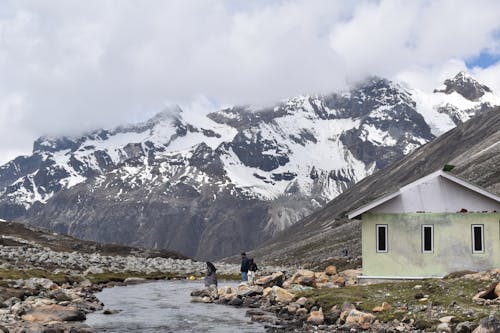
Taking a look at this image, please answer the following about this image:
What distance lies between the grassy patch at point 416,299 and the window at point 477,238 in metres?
7.73

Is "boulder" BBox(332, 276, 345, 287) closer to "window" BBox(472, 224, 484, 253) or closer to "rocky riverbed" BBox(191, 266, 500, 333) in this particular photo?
"rocky riverbed" BBox(191, 266, 500, 333)

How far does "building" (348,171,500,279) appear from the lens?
49844 mm

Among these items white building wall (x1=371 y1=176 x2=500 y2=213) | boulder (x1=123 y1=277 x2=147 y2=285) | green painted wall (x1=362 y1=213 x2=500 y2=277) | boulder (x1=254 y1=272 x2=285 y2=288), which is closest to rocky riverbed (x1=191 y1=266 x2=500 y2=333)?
green painted wall (x1=362 y1=213 x2=500 y2=277)

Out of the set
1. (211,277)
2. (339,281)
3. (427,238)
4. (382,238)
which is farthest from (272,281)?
(427,238)

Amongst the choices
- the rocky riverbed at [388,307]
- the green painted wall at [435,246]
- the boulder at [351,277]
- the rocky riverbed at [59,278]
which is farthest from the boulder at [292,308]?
the boulder at [351,277]

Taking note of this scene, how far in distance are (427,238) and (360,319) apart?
55.9ft

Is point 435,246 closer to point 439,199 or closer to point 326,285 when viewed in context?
point 439,199

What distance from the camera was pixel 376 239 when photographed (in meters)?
51.4

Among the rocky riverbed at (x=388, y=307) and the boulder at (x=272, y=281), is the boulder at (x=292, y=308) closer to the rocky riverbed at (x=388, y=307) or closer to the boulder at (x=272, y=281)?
the rocky riverbed at (x=388, y=307)

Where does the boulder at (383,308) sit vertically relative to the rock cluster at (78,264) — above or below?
below

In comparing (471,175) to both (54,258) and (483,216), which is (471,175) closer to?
(54,258)

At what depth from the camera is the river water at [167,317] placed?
3741 centimetres

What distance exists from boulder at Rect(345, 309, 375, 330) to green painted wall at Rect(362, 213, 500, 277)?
50.3ft

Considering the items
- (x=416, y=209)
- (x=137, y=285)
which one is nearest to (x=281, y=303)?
(x=416, y=209)
